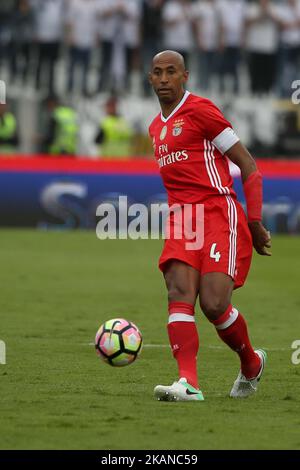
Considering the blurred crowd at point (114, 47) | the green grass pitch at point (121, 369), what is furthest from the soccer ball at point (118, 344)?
the blurred crowd at point (114, 47)

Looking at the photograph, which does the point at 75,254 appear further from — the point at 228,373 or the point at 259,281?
the point at 228,373

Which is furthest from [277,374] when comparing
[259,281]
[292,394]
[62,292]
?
[259,281]

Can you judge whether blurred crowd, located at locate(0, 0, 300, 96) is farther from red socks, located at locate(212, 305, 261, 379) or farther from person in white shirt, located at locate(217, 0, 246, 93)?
red socks, located at locate(212, 305, 261, 379)

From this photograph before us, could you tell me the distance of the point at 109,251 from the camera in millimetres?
20609

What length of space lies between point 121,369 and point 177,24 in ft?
53.7

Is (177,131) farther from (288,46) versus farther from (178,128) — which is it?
(288,46)

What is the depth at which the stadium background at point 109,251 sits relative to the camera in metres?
7.30

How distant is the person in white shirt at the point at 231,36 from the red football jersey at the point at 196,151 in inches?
678

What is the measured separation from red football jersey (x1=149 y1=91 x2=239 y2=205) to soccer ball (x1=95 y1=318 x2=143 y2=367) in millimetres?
917

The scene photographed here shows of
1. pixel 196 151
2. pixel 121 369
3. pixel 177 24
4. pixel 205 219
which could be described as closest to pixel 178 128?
pixel 196 151

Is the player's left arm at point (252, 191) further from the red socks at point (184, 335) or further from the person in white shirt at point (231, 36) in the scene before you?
the person in white shirt at point (231, 36)

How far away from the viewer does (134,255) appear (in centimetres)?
2008
